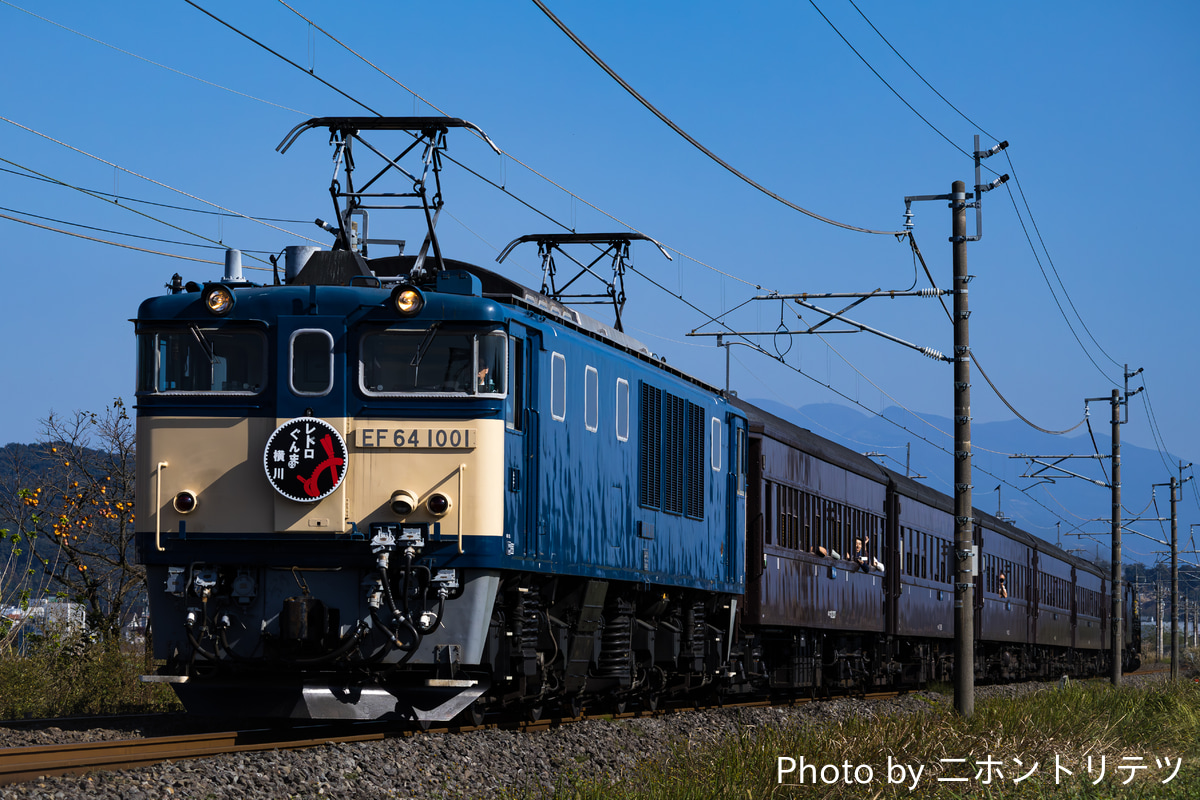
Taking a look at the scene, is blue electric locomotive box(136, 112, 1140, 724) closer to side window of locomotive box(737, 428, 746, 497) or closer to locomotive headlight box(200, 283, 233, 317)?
locomotive headlight box(200, 283, 233, 317)

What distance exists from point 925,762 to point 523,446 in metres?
4.24

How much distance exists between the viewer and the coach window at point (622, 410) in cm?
1570

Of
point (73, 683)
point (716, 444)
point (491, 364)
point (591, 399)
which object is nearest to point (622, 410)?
point (591, 399)

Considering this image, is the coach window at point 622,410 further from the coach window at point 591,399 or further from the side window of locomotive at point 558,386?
the side window of locomotive at point 558,386

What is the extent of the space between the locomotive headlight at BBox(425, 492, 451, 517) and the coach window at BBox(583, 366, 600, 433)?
2.63 metres

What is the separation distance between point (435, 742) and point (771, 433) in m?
11.1

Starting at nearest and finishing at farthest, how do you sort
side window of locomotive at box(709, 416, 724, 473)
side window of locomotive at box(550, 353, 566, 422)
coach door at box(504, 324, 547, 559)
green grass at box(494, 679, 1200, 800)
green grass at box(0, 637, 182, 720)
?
1. green grass at box(494, 679, 1200, 800)
2. coach door at box(504, 324, 547, 559)
3. side window of locomotive at box(550, 353, 566, 422)
4. green grass at box(0, 637, 182, 720)
5. side window of locomotive at box(709, 416, 724, 473)

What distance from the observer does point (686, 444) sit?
1786 centimetres

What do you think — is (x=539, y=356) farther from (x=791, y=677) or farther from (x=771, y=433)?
(x=791, y=677)

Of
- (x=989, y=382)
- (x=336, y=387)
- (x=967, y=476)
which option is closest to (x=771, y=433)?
(x=967, y=476)

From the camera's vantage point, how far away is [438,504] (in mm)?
12422

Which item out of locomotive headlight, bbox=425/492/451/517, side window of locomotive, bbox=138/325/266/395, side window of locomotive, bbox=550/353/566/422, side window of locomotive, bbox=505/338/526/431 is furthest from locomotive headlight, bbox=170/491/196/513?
side window of locomotive, bbox=550/353/566/422

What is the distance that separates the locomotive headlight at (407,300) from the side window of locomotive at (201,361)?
1.22 m

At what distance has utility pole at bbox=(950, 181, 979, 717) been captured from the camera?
19.6 m
